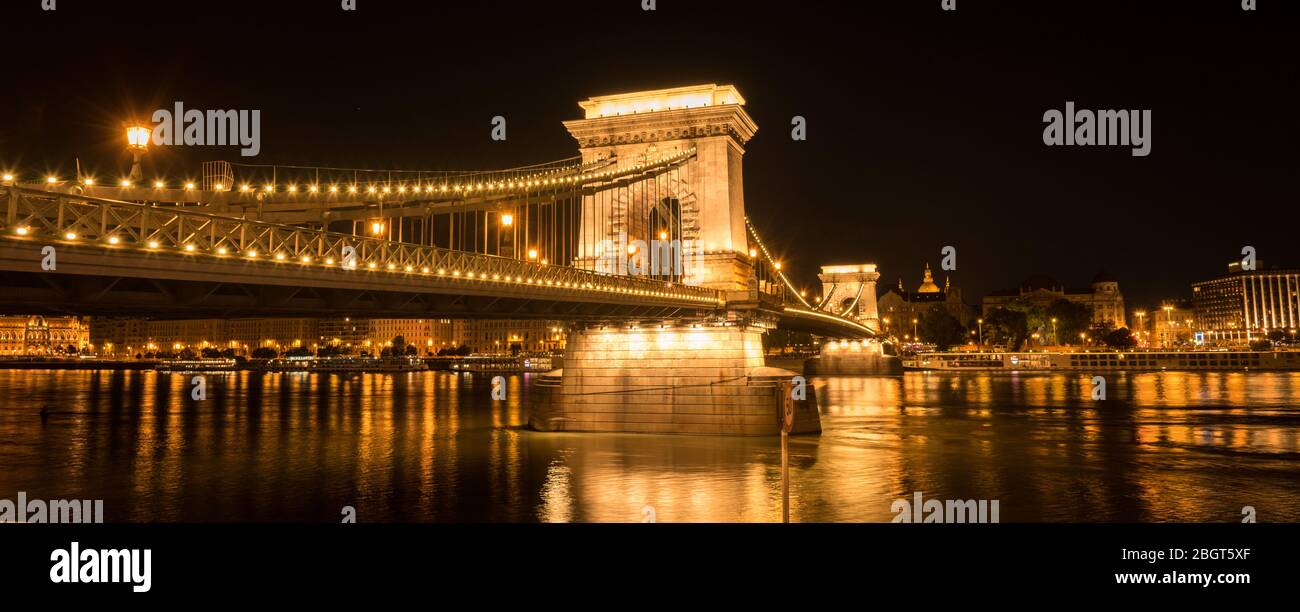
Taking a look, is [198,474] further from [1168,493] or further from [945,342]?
[945,342]

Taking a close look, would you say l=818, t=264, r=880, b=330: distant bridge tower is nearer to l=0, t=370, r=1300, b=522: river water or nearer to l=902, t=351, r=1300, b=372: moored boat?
A: l=902, t=351, r=1300, b=372: moored boat

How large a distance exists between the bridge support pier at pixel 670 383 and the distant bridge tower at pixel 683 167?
479 centimetres

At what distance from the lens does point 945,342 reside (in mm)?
138375

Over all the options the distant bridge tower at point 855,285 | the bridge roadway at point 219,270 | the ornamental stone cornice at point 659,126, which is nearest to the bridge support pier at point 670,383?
the bridge roadway at point 219,270

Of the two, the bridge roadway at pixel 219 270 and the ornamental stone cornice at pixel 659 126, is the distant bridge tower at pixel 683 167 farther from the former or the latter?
the bridge roadway at pixel 219 270

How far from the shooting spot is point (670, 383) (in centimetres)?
3322

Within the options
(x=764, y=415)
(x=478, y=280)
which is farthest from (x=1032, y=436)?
(x=478, y=280)

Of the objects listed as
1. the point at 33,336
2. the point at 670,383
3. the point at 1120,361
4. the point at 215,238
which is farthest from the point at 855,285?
the point at 33,336

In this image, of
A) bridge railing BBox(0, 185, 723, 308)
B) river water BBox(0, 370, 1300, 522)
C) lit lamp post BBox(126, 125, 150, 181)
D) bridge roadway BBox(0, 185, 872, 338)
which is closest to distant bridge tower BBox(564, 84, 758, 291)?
river water BBox(0, 370, 1300, 522)

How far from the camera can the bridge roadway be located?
1291 centimetres

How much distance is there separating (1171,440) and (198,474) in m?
36.6

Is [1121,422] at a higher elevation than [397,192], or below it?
below

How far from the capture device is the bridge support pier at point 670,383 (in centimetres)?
3216
